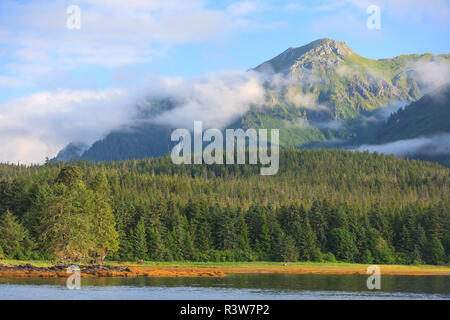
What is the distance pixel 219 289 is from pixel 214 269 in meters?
53.5

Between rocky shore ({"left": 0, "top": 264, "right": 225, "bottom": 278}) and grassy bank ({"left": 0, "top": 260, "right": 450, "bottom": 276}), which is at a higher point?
rocky shore ({"left": 0, "top": 264, "right": 225, "bottom": 278})

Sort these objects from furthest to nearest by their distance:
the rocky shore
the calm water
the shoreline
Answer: the shoreline < the rocky shore < the calm water

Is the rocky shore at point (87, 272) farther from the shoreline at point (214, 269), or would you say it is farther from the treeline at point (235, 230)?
the treeline at point (235, 230)

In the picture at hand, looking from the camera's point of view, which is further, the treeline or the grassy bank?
the grassy bank

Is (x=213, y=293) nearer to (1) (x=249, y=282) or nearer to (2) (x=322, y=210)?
(1) (x=249, y=282)

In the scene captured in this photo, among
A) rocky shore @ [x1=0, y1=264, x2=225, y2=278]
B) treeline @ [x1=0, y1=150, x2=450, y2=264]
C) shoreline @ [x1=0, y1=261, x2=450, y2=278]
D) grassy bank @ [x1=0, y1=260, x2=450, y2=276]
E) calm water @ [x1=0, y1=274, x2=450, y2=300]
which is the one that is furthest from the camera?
grassy bank @ [x1=0, y1=260, x2=450, y2=276]

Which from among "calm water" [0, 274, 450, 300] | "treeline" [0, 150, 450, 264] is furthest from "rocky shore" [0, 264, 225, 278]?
"treeline" [0, 150, 450, 264]

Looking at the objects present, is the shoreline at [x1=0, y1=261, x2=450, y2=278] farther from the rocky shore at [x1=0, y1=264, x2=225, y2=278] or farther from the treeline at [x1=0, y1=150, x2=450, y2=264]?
the treeline at [x1=0, y1=150, x2=450, y2=264]

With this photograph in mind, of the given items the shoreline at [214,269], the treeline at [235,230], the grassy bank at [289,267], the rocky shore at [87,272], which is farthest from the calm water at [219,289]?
the treeline at [235,230]

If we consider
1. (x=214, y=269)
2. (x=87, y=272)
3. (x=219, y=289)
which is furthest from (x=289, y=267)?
(x=219, y=289)

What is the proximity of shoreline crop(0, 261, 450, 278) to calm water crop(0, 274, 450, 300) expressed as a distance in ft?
39.8

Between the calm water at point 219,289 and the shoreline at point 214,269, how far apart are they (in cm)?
1212

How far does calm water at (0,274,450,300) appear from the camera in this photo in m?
82.2

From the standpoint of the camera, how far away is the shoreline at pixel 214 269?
118312mm
